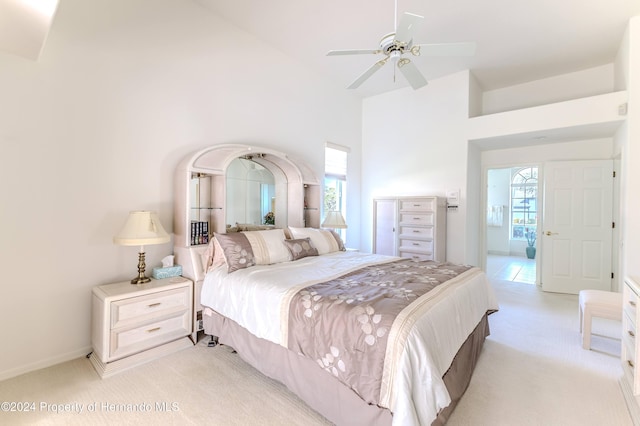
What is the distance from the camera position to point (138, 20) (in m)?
2.73

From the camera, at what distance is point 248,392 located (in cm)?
203

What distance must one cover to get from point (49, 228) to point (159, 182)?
919 mm

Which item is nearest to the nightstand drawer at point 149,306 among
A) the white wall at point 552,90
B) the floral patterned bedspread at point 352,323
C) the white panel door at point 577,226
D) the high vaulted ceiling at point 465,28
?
the floral patterned bedspread at point 352,323

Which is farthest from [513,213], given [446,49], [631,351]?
[446,49]

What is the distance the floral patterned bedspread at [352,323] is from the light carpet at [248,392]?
0.47 meters

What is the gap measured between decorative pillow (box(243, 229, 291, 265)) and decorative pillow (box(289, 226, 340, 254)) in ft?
1.30

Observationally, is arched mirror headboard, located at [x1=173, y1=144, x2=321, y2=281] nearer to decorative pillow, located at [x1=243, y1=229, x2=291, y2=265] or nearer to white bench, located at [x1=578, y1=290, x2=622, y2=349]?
decorative pillow, located at [x1=243, y1=229, x2=291, y2=265]

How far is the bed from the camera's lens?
141 cm

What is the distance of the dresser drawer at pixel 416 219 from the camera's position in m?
4.41

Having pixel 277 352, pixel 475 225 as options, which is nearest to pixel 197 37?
pixel 277 352

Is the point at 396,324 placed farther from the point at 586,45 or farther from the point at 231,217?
the point at 586,45

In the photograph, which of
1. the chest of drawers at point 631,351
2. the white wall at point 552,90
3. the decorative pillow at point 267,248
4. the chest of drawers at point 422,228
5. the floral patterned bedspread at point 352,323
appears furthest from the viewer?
the chest of drawers at point 422,228

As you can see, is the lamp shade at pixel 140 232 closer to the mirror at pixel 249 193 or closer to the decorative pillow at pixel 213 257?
the decorative pillow at pixel 213 257

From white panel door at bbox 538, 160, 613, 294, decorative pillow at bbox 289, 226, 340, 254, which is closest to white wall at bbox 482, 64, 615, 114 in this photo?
white panel door at bbox 538, 160, 613, 294
